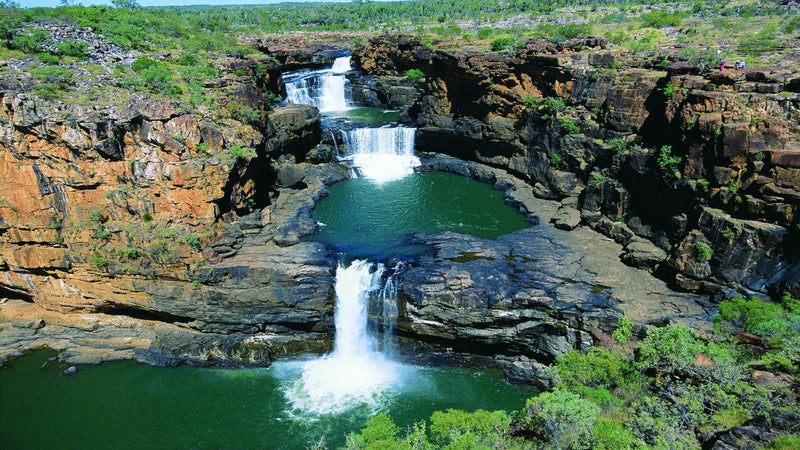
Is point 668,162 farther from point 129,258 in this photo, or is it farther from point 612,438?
point 129,258

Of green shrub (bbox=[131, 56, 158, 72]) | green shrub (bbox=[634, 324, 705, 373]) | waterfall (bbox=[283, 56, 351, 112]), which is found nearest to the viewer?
green shrub (bbox=[634, 324, 705, 373])

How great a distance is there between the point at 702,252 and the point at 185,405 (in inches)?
1053

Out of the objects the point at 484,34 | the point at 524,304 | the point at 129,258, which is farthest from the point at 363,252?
the point at 484,34

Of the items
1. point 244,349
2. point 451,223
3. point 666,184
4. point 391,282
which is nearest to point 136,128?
point 244,349

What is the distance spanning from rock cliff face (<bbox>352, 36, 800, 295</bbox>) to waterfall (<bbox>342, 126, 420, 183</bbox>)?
208cm

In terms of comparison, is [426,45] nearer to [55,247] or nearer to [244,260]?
[244,260]

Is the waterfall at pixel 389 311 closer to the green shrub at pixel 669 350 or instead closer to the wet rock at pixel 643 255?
the green shrub at pixel 669 350

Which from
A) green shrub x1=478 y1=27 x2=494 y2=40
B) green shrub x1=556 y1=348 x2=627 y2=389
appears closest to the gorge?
green shrub x1=556 y1=348 x2=627 y2=389

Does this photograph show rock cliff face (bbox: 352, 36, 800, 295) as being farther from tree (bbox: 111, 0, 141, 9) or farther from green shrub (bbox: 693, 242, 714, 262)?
tree (bbox: 111, 0, 141, 9)

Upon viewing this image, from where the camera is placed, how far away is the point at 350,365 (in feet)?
85.5

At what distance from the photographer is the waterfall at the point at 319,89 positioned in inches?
2194

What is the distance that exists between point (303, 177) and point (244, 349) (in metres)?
18.1

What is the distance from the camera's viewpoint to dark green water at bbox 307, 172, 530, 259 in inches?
1281

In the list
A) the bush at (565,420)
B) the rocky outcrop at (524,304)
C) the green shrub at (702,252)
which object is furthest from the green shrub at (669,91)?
the bush at (565,420)
